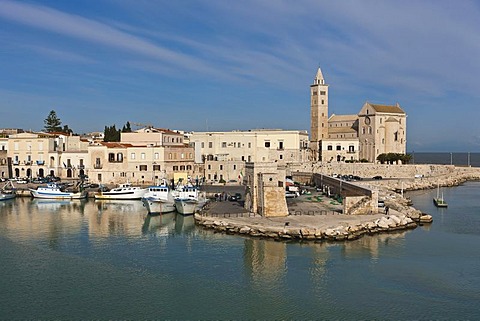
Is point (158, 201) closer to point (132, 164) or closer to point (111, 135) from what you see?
point (132, 164)

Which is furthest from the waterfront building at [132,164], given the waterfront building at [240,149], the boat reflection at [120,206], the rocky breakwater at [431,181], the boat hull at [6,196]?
the rocky breakwater at [431,181]

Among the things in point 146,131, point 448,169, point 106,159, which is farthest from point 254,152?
point 448,169

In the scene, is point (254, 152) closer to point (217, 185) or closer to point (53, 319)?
point (217, 185)

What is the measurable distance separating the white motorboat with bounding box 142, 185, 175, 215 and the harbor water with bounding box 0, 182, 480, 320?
3511mm

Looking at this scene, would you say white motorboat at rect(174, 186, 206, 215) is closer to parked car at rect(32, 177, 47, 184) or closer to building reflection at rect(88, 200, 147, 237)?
building reflection at rect(88, 200, 147, 237)

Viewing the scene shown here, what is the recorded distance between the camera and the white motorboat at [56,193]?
3824cm

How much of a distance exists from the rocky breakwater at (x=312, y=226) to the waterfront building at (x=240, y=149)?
1936 cm

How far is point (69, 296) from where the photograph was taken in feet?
51.6

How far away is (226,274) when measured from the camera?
17.9 meters

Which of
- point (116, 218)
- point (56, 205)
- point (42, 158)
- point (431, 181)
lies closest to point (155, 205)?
point (116, 218)

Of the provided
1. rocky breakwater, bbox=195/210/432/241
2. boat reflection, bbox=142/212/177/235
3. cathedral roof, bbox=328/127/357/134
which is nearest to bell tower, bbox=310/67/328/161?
cathedral roof, bbox=328/127/357/134

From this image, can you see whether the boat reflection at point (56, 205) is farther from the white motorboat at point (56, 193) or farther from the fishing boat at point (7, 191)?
the fishing boat at point (7, 191)

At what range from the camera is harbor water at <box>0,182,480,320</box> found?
48.2 feet

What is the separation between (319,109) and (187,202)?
117 ft
